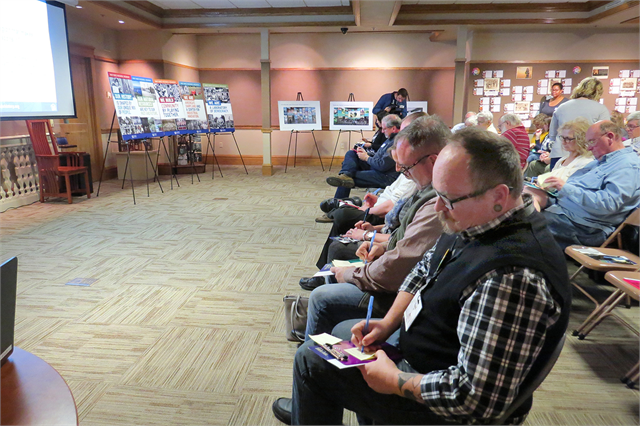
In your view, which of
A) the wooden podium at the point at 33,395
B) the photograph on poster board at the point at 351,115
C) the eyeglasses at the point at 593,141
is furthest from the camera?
the photograph on poster board at the point at 351,115

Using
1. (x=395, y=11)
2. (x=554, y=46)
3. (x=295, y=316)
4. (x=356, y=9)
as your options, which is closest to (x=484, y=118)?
(x=395, y=11)

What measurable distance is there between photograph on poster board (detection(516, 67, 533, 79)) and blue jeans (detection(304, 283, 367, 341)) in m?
8.37

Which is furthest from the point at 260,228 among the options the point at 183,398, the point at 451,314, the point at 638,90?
the point at 638,90

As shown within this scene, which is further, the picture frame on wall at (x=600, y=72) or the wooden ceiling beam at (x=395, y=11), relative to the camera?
the picture frame on wall at (x=600, y=72)

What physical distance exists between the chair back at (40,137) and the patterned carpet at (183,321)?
3.62ft

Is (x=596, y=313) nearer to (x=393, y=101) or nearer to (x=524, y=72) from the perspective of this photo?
(x=393, y=101)

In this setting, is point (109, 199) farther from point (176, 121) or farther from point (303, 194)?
point (303, 194)

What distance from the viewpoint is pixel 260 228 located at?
4.81m

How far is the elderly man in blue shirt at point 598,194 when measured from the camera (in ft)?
9.03

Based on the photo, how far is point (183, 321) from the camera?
8.96 feet

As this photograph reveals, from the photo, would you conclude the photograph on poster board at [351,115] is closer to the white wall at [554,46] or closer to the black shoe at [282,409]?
the white wall at [554,46]

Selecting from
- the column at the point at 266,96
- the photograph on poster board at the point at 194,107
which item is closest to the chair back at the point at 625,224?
the column at the point at 266,96

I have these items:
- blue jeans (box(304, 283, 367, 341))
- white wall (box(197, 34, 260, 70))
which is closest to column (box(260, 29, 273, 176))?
white wall (box(197, 34, 260, 70))

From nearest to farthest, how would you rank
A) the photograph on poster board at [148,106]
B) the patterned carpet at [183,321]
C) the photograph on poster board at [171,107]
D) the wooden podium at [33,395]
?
1. the wooden podium at [33,395]
2. the patterned carpet at [183,321]
3. the photograph on poster board at [148,106]
4. the photograph on poster board at [171,107]
